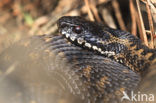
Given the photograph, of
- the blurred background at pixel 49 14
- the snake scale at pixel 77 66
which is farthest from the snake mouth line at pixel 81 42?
the blurred background at pixel 49 14

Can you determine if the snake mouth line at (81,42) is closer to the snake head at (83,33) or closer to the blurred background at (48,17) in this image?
the snake head at (83,33)

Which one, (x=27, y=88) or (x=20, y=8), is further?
(x=20, y=8)

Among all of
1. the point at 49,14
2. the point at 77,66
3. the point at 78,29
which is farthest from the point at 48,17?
the point at 77,66

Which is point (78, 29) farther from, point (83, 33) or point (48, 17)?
point (48, 17)

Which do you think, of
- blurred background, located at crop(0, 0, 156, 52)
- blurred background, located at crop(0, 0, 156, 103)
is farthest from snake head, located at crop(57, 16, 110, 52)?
blurred background, located at crop(0, 0, 156, 52)

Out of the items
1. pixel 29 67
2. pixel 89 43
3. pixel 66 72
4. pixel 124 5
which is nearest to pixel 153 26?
pixel 89 43

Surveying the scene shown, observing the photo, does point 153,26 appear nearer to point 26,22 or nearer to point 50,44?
point 50,44

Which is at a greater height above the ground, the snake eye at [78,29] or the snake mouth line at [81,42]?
the snake eye at [78,29]

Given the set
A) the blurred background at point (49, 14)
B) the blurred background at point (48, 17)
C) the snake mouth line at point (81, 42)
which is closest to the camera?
the blurred background at point (48, 17)

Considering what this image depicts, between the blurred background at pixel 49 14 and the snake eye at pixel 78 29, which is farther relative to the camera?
the blurred background at pixel 49 14
